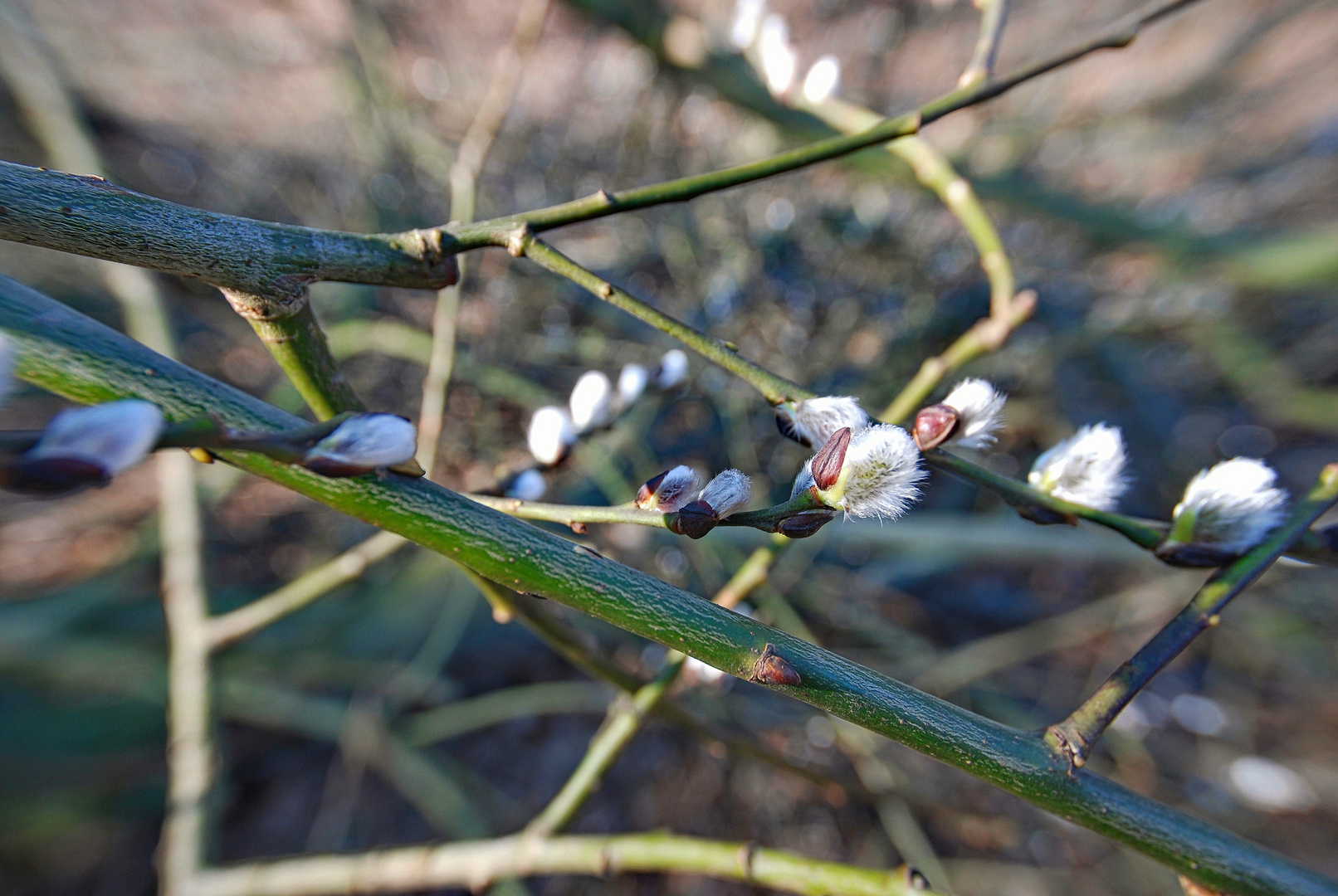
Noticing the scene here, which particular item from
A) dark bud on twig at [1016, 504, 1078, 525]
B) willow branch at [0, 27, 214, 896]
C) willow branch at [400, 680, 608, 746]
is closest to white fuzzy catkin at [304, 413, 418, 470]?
dark bud on twig at [1016, 504, 1078, 525]

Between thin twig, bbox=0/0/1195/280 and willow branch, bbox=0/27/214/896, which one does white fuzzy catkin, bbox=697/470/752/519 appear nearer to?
thin twig, bbox=0/0/1195/280

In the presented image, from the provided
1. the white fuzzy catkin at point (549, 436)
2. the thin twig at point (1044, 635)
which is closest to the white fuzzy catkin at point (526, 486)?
the white fuzzy catkin at point (549, 436)

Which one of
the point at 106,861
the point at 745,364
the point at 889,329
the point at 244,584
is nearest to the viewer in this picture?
the point at 745,364

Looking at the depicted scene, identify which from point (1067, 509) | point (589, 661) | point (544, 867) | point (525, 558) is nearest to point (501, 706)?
point (544, 867)

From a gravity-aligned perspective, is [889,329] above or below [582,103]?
below

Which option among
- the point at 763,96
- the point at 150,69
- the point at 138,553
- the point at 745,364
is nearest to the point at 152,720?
the point at 138,553

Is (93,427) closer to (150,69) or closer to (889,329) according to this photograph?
(889,329)
